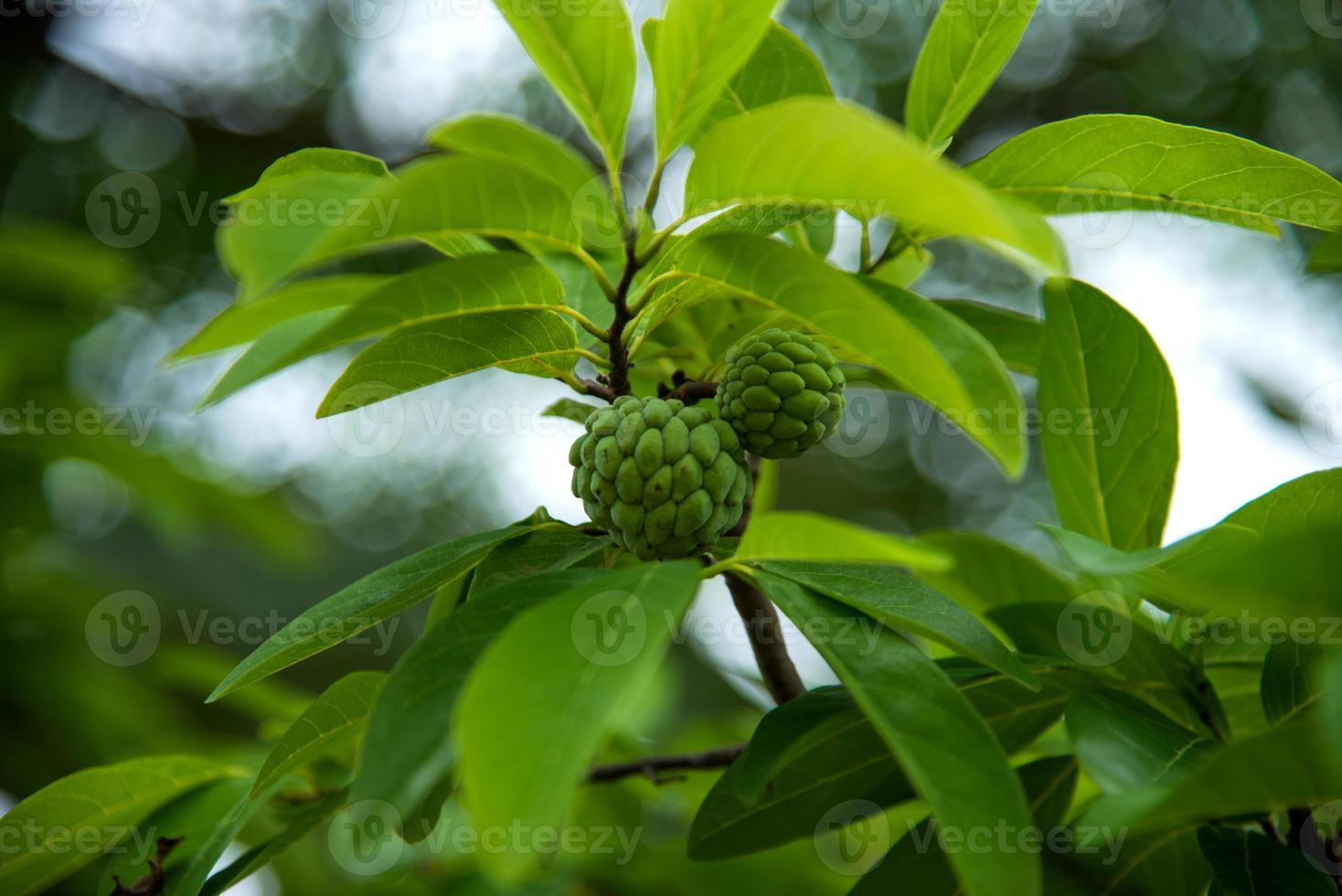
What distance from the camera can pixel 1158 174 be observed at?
87cm

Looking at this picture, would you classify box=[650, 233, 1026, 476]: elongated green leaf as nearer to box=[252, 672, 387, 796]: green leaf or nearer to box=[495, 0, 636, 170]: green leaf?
box=[495, 0, 636, 170]: green leaf

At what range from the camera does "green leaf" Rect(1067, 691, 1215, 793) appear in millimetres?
693

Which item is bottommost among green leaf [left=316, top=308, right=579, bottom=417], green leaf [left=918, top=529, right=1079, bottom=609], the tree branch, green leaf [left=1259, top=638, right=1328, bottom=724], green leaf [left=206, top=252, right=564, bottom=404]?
A: the tree branch

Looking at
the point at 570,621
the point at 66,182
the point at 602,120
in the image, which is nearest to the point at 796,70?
the point at 602,120

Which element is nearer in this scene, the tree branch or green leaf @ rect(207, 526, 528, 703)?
green leaf @ rect(207, 526, 528, 703)

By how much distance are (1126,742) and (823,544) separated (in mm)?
292

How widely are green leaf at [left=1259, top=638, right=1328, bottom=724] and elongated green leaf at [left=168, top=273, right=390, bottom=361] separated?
75cm

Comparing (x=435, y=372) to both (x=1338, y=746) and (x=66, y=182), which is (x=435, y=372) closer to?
(x=1338, y=746)
